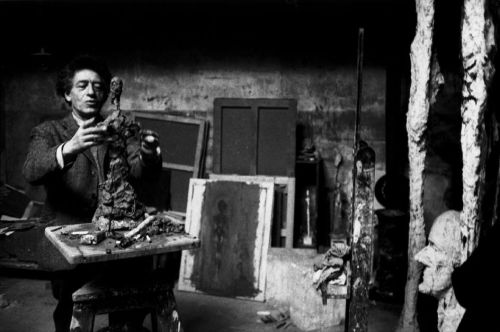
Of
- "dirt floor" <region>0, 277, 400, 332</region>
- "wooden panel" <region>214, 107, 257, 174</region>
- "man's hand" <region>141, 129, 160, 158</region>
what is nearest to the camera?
"man's hand" <region>141, 129, 160, 158</region>

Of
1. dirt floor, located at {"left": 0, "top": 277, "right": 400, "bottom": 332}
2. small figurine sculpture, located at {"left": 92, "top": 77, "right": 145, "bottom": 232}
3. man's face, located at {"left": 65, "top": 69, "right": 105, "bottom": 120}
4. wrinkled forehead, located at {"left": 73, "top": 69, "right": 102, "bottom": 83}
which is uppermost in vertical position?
wrinkled forehead, located at {"left": 73, "top": 69, "right": 102, "bottom": 83}

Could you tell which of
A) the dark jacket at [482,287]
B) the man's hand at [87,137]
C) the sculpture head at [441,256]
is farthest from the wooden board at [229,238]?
the dark jacket at [482,287]

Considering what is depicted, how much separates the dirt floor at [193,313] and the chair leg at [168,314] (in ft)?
4.71

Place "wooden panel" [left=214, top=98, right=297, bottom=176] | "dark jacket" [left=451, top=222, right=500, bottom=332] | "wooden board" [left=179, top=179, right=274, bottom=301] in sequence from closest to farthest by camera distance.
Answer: "dark jacket" [left=451, top=222, right=500, bottom=332] < "wooden board" [left=179, top=179, right=274, bottom=301] < "wooden panel" [left=214, top=98, right=297, bottom=176]

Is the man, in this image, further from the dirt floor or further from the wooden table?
the dirt floor

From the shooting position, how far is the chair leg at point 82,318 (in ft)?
9.54

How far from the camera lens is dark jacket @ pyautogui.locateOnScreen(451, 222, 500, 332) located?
197 centimetres

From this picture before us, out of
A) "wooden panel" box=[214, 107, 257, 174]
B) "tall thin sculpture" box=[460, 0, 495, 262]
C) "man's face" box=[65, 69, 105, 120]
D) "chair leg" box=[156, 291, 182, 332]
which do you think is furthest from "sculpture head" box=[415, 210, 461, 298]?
"man's face" box=[65, 69, 105, 120]

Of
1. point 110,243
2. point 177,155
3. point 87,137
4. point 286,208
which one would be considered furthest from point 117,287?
point 177,155

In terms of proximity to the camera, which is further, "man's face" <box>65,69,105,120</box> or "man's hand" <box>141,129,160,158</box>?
"man's face" <box>65,69,105,120</box>

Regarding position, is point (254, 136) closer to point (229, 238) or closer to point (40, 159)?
point (229, 238)

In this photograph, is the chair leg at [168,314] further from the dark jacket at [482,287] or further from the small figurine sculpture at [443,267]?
the small figurine sculpture at [443,267]

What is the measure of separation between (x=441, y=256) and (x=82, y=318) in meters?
2.68

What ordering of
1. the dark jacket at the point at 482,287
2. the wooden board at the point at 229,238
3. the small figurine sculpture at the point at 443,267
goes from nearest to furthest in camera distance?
the dark jacket at the point at 482,287 < the small figurine sculpture at the point at 443,267 < the wooden board at the point at 229,238
